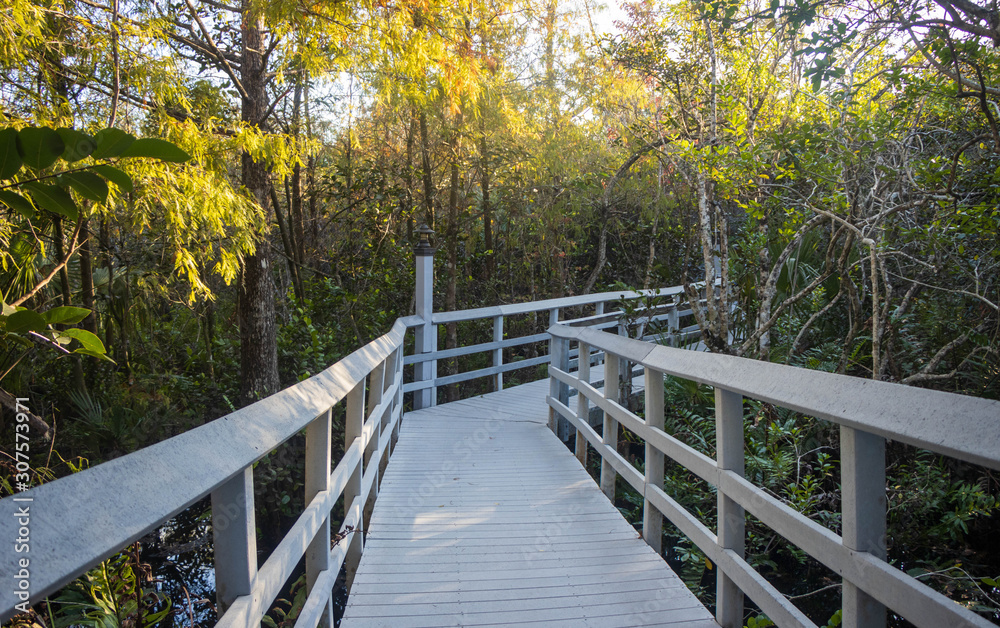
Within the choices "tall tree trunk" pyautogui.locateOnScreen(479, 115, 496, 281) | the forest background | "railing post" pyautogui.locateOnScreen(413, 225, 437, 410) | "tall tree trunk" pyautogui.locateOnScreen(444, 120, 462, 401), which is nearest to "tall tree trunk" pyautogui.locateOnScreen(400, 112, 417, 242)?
the forest background

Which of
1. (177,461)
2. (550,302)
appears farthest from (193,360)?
(177,461)

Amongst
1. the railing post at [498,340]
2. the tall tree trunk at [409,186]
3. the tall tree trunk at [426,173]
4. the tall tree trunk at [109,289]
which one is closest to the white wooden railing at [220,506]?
the railing post at [498,340]

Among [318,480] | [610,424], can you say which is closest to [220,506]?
[318,480]

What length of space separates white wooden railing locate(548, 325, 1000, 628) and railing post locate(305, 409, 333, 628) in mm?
1561

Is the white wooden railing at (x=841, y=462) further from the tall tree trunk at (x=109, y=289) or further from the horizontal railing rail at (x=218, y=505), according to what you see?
the tall tree trunk at (x=109, y=289)

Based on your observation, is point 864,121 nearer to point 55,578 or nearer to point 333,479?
point 333,479

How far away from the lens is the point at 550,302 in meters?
8.23

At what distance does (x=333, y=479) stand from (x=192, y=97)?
6284mm

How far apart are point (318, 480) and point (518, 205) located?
10010 millimetres

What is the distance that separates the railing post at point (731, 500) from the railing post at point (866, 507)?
77 centimetres

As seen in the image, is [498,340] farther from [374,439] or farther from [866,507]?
[866,507]

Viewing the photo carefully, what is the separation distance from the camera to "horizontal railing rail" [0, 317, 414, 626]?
0.87m

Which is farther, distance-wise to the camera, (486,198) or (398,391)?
(486,198)

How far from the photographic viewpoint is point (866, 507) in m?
1.68
